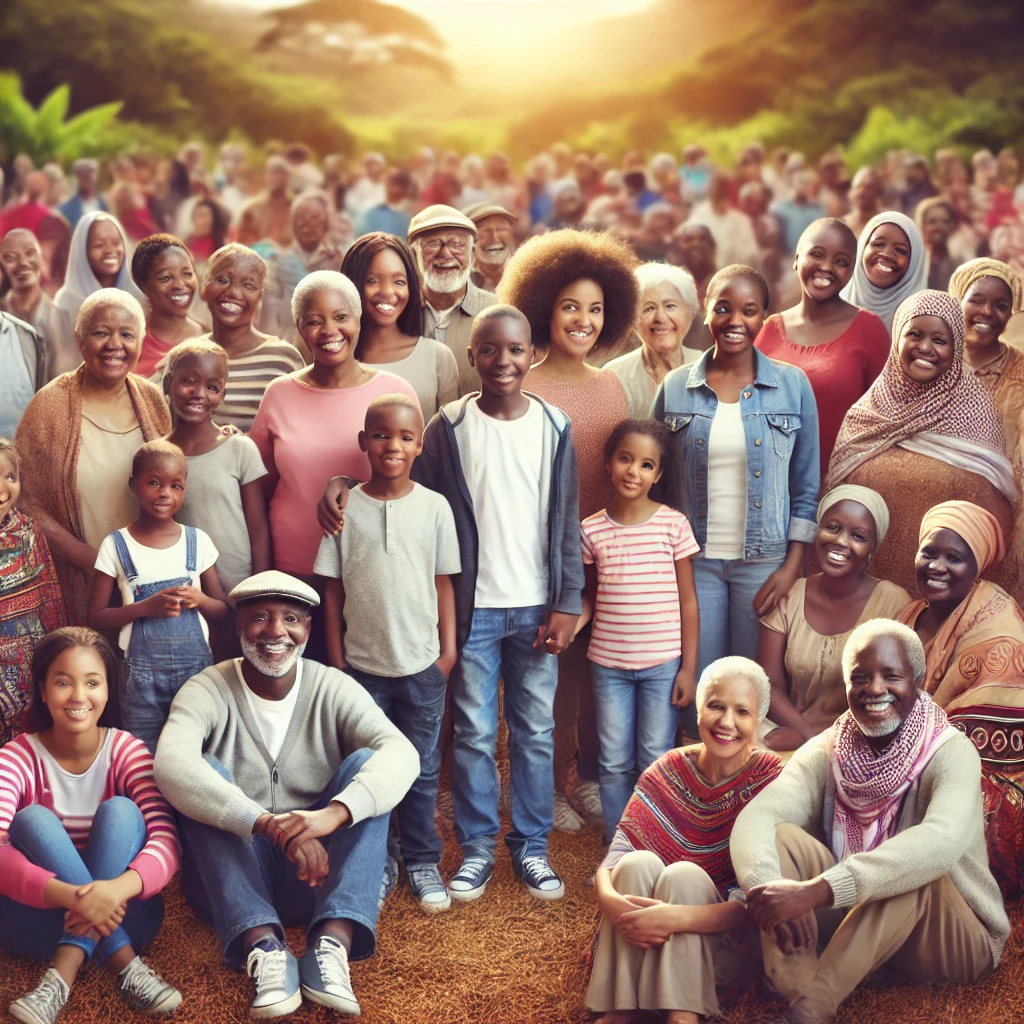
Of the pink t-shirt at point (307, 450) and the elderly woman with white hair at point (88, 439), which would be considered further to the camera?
the elderly woman with white hair at point (88, 439)

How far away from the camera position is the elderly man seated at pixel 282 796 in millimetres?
3814

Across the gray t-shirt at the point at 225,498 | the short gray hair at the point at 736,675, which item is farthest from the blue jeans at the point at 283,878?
the short gray hair at the point at 736,675

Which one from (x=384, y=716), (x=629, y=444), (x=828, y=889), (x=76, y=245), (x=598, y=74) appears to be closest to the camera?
(x=828, y=889)

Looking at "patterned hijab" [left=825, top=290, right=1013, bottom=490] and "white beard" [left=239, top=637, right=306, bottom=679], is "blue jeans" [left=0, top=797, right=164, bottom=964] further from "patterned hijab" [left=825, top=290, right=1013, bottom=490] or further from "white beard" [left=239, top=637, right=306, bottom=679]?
"patterned hijab" [left=825, top=290, right=1013, bottom=490]

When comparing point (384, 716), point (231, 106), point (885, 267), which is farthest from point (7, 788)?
point (231, 106)

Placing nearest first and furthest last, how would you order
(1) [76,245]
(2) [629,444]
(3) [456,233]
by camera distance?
(2) [629,444] → (3) [456,233] → (1) [76,245]

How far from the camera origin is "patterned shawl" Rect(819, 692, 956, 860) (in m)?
3.80

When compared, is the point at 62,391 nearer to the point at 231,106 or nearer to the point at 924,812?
the point at 924,812

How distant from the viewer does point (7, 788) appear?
4.03 metres

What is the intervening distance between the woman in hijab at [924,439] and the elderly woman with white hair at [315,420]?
5.97ft

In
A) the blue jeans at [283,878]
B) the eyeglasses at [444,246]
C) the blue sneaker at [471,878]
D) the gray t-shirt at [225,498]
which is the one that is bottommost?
the blue sneaker at [471,878]

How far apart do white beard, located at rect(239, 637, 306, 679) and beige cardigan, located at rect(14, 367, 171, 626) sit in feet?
3.48

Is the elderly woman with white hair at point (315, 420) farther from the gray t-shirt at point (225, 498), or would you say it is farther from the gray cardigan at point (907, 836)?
the gray cardigan at point (907, 836)

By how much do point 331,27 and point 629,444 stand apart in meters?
13.0
